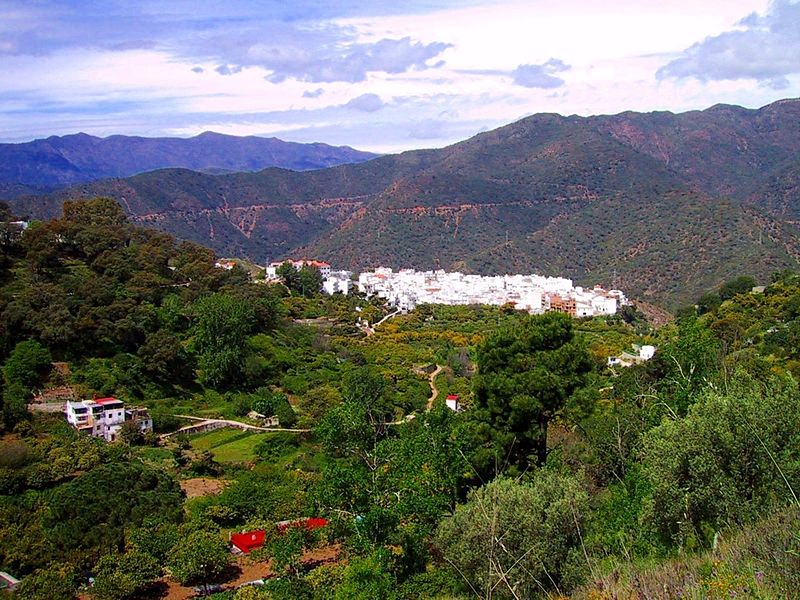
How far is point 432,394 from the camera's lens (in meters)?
23.2

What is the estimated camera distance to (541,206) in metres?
77.0

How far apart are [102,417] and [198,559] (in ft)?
28.1

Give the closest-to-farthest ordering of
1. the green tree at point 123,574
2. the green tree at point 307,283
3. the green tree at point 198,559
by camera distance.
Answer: the green tree at point 123,574 → the green tree at point 198,559 → the green tree at point 307,283

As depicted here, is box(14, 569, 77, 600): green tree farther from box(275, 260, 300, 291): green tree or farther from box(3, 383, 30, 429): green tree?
box(275, 260, 300, 291): green tree

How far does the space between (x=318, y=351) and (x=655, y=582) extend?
2403cm

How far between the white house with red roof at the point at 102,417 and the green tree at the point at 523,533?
12766 millimetres

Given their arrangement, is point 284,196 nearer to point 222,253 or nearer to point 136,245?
point 222,253

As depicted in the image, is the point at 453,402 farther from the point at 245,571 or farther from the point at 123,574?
the point at 123,574

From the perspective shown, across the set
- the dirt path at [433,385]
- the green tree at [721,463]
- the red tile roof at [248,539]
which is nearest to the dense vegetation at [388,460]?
the green tree at [721,463]

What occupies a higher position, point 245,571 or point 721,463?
point 721,463

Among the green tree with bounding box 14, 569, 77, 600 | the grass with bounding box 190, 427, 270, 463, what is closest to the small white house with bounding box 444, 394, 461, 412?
the grass with bounding box 190, 427, 270, 463

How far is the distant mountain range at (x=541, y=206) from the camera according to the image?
5375cm

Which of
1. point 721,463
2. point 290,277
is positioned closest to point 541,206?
point 290,277

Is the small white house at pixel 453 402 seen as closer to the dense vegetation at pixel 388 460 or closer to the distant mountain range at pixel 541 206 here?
the dense vegetation at pixel 388 460
